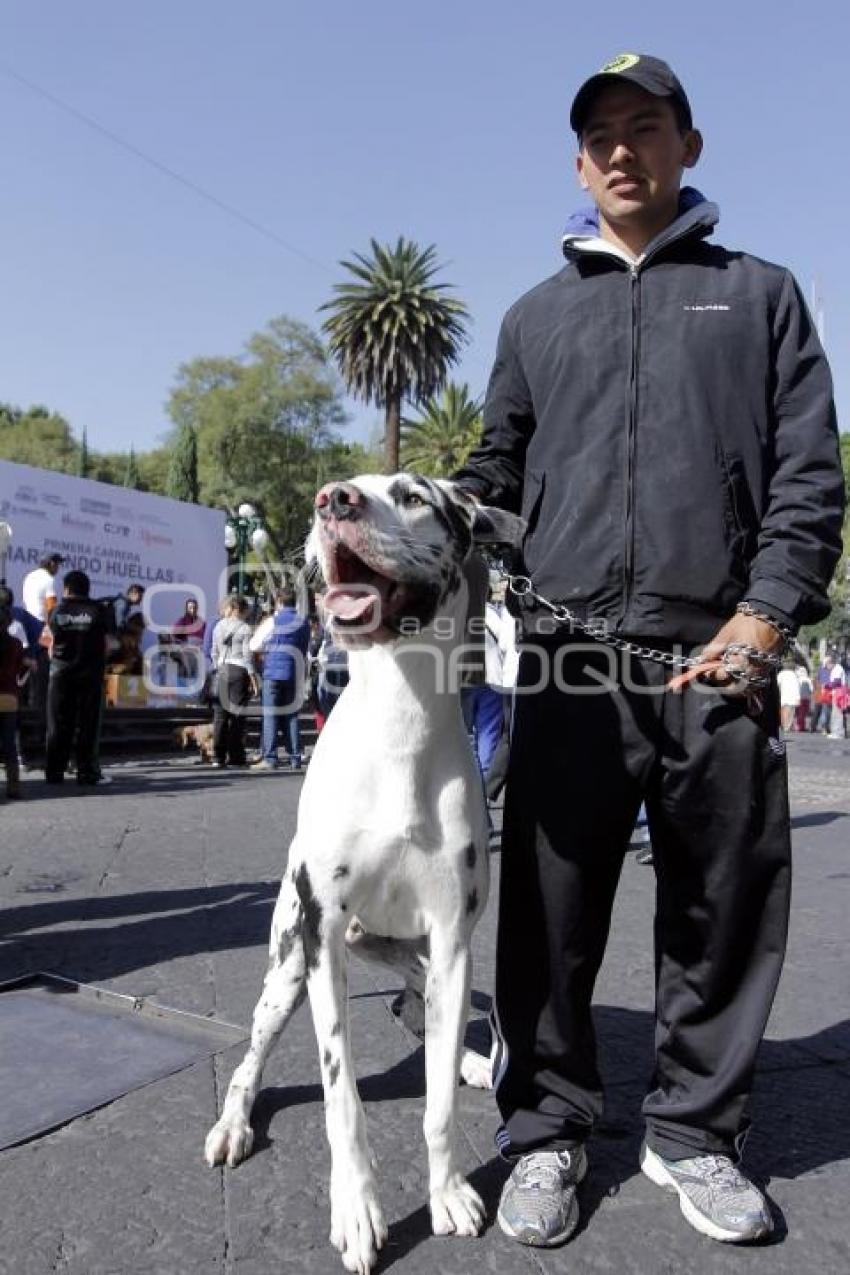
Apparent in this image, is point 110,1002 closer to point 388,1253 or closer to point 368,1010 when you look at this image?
point 368,1010

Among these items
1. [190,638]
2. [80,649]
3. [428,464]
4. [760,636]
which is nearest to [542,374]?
[760,636]

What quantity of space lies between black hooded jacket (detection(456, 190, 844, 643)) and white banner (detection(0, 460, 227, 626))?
41.9 feet

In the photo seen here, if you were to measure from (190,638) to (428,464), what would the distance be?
3742cm

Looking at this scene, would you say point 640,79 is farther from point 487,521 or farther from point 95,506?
point 95,506

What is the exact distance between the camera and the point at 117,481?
201 feet

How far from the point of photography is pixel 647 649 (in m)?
2.49

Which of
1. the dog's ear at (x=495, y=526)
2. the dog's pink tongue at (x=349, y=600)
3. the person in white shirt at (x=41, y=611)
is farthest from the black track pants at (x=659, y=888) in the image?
the person in white shirt at (x=41, y=611)

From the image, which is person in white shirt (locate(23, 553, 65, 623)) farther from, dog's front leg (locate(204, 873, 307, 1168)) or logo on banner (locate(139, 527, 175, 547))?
dog's front leg (locate(204, 873, 307, 1168))

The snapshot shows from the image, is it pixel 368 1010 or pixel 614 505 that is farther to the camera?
pixel 368 1010

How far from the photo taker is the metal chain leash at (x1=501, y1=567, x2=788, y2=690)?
7.74ft

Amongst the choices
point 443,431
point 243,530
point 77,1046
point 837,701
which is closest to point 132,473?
point 443,431

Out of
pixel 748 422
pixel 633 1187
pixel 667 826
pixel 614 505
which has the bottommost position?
pixel 633 1187

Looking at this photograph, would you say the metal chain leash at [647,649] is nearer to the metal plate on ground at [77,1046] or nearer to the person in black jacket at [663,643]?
the person in black jacket at [663,643]

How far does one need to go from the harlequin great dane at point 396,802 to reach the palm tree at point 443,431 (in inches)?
1993
